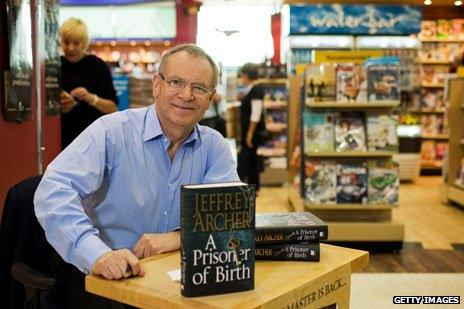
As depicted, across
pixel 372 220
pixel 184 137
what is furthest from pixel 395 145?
pixel 184 137

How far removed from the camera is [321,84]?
5016mm

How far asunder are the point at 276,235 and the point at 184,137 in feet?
1.69

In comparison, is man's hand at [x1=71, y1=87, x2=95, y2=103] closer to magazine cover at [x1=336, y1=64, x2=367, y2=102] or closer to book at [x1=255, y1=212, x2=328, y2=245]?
magazine cover at [x1=336, y1=64, x2=367, y2=102]

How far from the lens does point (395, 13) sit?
8.74m

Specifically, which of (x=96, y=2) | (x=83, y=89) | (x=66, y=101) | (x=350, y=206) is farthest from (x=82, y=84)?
(x=96, y=2)

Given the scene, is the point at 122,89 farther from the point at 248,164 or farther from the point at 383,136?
the point at 383,136

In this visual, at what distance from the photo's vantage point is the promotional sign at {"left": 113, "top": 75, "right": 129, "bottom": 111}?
5.89 m

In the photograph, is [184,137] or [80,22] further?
[80,22]

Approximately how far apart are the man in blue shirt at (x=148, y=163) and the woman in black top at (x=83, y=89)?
219 centimetres

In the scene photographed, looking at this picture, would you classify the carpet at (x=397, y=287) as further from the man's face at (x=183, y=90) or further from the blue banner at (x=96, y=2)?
the blue banner at (x=96, y=2)

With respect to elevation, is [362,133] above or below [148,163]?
below

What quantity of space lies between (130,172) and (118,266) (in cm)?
45

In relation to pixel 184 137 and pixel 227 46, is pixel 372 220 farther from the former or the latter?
pixel 227 46

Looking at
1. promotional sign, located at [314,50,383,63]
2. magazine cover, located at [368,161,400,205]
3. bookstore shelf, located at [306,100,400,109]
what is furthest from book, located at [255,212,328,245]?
promotional sign, located at [314,50,383,63]
